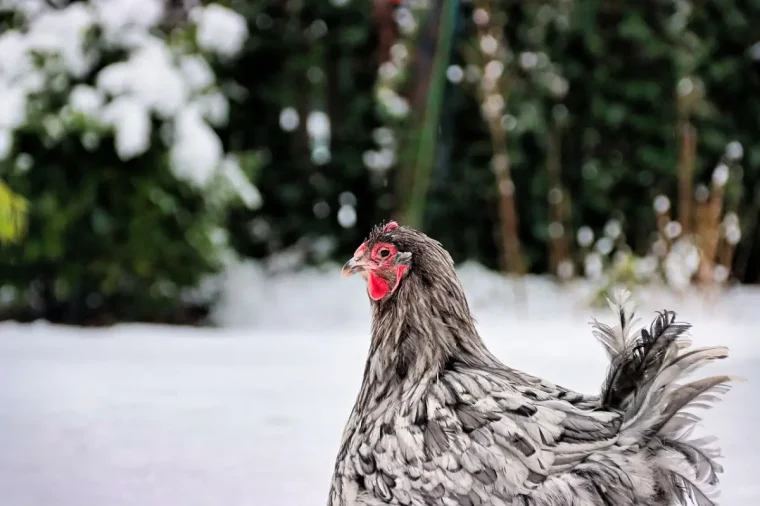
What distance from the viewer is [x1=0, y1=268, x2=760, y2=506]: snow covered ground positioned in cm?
230

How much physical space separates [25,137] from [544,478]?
4.00 m

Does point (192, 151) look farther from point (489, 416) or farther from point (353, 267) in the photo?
point (489, 416)

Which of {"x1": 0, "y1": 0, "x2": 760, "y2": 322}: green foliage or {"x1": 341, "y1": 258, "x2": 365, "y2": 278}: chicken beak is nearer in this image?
{"x1": 341, "y1": 258, "x2": 365, "y2": 278}: chicken beak

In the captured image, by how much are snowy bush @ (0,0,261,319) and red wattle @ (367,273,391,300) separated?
116 inches

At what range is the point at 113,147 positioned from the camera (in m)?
4.61

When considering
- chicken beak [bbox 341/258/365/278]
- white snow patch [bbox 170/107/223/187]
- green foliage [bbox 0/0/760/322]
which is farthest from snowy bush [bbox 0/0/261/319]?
chicken beak [bbox 341/258/365/278]

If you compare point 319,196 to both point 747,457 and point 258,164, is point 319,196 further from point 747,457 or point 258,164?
point 747,457

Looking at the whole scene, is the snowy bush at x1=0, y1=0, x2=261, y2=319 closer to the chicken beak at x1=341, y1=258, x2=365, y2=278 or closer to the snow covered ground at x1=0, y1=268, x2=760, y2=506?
the snow covered ground at x1=0, y1=268, x2=760, y2=506

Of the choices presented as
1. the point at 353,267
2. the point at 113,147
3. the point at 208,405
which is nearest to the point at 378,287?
the point at 353,267

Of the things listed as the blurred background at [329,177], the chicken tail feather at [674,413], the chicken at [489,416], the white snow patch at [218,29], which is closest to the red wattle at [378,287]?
the chicken at [489,416]

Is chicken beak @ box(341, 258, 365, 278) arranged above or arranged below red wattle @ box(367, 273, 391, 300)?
above

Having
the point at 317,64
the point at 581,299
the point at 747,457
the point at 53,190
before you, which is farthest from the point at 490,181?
the point at 747,457

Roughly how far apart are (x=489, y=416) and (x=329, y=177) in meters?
4.37

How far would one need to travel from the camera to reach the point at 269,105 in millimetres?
5699
